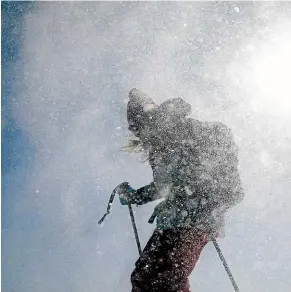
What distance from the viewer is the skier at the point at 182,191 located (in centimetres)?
347

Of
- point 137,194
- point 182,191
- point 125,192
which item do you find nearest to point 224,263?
point 182,191

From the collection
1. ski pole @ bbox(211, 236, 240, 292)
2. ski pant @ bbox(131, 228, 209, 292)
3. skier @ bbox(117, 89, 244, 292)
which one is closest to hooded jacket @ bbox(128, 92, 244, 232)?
skier @ bbox(117, 89, 244, 292)

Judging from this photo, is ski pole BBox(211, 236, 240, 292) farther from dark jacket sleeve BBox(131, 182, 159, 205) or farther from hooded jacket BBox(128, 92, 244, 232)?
dark jacket sleeve BBox(131, 182, 159, 205)

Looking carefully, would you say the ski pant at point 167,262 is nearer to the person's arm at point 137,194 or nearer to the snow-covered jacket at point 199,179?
the snow-covered jacket at point 199,179

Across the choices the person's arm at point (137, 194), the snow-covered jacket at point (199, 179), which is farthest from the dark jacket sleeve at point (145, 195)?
the snow-covered jacket at point (199, 179)

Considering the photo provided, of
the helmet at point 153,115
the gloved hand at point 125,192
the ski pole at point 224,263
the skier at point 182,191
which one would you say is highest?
the helmet at point 153,115

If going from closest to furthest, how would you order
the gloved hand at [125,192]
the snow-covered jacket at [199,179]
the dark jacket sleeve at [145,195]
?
the snow-covered jacket at [199,179] → the dark jacket sleeve at [145,195] → the gloved hand at [125,192]

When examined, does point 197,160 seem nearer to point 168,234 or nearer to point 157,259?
point 168,234

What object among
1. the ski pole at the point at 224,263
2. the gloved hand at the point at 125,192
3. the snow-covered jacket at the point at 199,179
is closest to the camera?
the snow-covered jacket at the point at 199,179

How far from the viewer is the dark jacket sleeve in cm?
409

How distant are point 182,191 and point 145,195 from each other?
0.62 metres

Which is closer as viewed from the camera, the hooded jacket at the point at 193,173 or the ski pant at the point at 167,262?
the ski pant at the point at 167,262

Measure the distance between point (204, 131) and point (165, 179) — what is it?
29.0 inches

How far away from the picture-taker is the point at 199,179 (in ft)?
12.2
